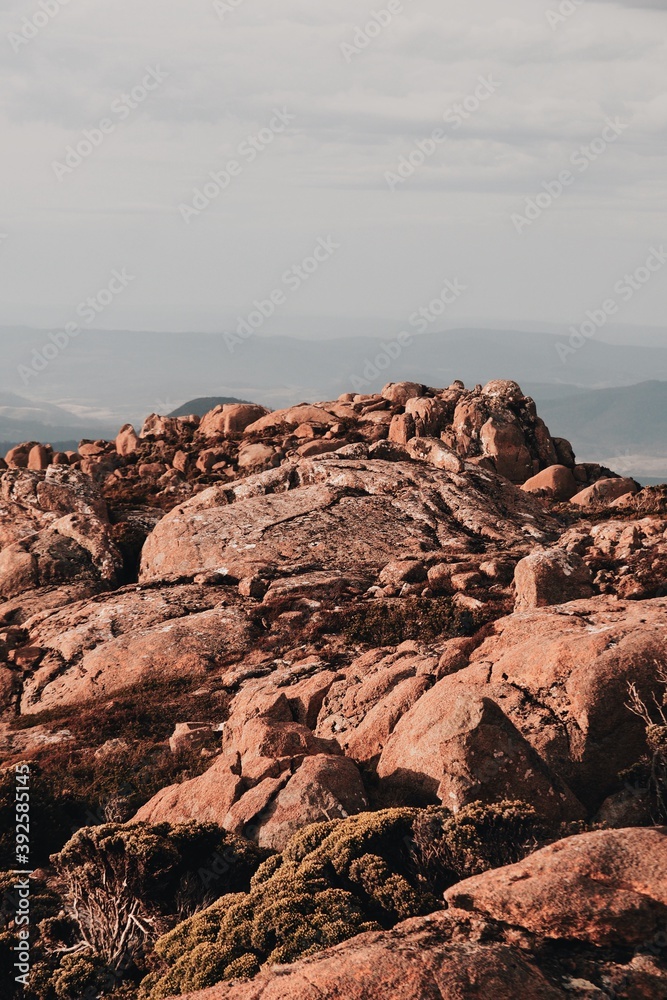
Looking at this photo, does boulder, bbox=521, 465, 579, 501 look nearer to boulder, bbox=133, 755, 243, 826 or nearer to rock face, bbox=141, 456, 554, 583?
rock face, bbox=141, 456, 554, 583

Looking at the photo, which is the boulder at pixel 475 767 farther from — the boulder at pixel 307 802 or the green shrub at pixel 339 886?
the green shrub at pixel 339 886

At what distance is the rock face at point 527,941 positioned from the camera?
39.6ft

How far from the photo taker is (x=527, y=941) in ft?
43.9

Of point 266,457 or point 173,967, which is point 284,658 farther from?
point 266,457

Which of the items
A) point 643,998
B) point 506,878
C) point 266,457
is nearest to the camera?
point 643,998

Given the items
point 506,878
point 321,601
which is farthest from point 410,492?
point 506,878

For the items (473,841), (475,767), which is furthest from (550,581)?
(473,841)

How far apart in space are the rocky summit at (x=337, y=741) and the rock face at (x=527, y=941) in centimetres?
4

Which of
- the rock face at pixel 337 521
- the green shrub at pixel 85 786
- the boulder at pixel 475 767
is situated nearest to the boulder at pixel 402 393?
the rock face at pixel 337 521

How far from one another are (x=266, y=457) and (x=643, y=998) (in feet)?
185

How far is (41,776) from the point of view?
2489 cm

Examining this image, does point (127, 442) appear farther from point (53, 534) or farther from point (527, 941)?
point (527, 941)

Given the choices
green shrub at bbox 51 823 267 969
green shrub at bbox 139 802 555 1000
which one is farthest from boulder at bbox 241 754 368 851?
green shrub at bbox 139 802 555 1000

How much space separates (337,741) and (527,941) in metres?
10.4
